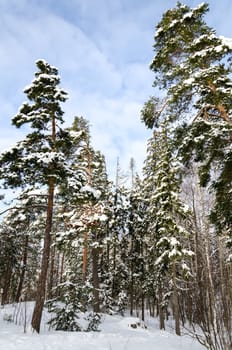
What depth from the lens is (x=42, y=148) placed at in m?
11.5

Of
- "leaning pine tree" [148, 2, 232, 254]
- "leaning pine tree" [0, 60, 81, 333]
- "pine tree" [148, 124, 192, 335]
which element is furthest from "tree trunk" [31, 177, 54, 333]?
"pine tree" [148, 124, 192, 335]

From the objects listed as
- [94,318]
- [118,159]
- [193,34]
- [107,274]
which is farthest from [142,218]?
[193,34]

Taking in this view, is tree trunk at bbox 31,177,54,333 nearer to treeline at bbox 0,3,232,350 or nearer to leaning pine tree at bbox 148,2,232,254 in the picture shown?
treeline at bbox 0,3,232,350

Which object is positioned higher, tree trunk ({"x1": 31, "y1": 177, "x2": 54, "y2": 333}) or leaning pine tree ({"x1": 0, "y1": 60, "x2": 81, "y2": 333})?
leaning pine tree ({"x1": 0, "y1": 60, "x2": 81, "y2": 333})

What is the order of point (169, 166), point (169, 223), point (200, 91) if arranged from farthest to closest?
point (169, 166) → point (169, 223) → point (200, 91)

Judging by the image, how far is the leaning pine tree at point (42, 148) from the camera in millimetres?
10312

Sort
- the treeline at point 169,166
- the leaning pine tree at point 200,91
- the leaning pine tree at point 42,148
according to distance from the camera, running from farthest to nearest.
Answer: the leaning pine tree at point 42,148, the leaning pine tree at point 200,91, the treeline at point 169,166

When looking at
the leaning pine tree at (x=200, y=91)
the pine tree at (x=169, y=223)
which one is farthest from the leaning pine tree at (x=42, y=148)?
the pine tree at (x=169, y=223)

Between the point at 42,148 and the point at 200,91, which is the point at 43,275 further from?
the point at 200,91

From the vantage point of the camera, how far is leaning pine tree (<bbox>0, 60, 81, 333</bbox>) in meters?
10.3

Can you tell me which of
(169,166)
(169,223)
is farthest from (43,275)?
(169,166)

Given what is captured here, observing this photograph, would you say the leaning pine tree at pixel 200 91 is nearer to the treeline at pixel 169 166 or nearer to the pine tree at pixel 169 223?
the treeline at pixel 169 166

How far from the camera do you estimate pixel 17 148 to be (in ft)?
34.5

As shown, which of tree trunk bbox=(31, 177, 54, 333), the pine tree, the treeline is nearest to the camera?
the treeline
